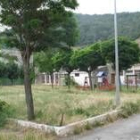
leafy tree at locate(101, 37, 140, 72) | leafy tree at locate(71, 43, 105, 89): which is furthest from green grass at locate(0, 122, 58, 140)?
leafy tree at locate(71, 43, 105, 89)

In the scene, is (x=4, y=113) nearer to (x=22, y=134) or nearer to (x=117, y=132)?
(x=22, y=134)

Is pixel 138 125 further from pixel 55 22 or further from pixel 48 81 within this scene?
pixel 48 81

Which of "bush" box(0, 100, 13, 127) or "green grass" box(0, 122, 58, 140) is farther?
"bush" box(0, 100, 13, 127)

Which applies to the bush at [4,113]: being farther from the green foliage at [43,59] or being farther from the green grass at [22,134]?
the green foliage at [43,59]

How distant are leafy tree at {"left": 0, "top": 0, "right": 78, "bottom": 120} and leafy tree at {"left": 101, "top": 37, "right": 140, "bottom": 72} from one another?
17.6 m

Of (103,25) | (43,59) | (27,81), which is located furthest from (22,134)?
(103,25)

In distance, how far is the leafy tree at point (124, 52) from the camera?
97.1ft

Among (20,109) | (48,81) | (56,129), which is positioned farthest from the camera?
(48,81)

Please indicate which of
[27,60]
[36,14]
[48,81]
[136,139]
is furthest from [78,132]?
[48,81]

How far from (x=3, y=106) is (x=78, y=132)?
4.11 m

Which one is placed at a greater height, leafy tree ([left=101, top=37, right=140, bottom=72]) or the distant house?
leafy tree ([left=101, top=37, right=140, bottom=72])

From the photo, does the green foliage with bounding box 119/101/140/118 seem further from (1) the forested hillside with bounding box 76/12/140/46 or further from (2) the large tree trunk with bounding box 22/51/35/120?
(1) the forested hillside with bounding box 76/12/140/46

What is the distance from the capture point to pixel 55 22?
40.2ft

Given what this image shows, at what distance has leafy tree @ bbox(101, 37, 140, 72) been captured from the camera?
97.1ft
